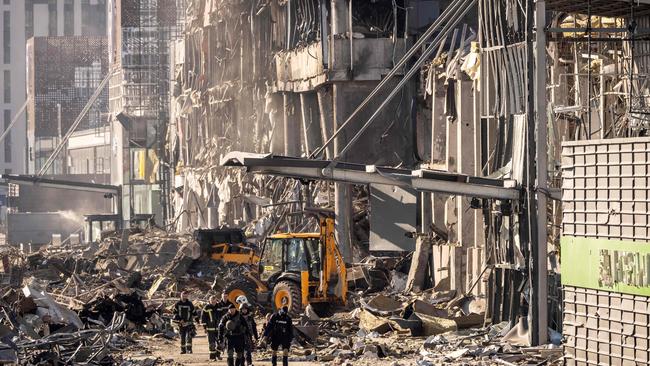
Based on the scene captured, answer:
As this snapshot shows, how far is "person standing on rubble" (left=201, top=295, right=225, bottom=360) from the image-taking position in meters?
30.2

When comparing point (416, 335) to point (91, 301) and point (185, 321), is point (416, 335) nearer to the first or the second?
point (185, 321)

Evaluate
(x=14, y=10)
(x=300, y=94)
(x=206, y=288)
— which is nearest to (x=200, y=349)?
(x=206, y=288)

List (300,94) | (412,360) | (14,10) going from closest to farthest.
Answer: (412,360), (300,94), (14,10)

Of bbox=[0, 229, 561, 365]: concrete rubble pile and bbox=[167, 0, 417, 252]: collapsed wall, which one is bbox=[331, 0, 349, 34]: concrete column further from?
bbox=[0, 229, 561, 365]: concrete rubble pile

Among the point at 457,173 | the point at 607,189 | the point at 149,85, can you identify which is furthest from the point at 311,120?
the point at 149,85

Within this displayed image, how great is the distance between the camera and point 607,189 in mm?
25438

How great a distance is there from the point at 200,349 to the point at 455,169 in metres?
10.7

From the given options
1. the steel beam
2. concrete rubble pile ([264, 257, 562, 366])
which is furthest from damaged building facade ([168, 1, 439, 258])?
the steel beam

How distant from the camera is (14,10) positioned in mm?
199500

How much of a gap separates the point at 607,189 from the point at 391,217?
2241 centimetres

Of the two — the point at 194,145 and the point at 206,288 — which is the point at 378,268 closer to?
the point at 206,288

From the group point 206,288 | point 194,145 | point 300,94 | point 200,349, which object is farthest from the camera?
point 194,145

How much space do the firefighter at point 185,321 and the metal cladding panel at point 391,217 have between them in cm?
1580

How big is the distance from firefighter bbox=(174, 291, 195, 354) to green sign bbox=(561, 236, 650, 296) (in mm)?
8455
